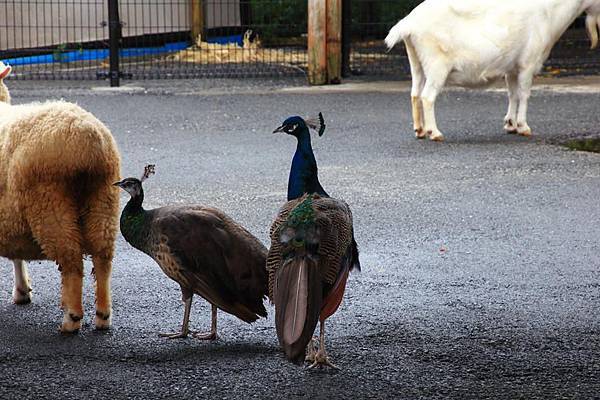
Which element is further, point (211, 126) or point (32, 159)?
point (211, 126)

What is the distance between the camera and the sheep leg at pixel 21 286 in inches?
208

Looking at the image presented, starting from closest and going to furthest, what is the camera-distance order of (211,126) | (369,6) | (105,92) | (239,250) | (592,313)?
(239,250), (592,313), (211,126), (105,92), (369,6)

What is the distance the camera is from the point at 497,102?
12.5 m

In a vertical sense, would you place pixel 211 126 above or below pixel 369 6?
below

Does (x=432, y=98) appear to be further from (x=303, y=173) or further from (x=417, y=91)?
(x=303, y=173)

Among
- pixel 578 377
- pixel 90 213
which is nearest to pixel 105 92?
pixel 90 213

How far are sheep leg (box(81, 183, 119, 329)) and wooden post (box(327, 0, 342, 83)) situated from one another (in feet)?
29.9

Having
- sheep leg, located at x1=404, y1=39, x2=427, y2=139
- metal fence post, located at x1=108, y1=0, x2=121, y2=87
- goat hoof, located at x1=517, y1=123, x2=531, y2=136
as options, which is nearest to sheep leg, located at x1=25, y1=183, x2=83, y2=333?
sheep leg, located at x1=404, y1=39, x2=427, y2=139

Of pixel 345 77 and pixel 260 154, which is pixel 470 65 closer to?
pixel 260 154

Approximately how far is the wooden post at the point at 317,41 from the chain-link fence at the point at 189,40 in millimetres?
875

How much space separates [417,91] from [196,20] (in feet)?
27.4

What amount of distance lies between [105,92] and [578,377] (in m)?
9.82

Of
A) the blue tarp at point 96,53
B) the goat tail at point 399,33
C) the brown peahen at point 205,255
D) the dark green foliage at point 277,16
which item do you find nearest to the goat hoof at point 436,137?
the goat tail at point 399,33

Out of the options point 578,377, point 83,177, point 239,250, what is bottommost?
point 578,377
